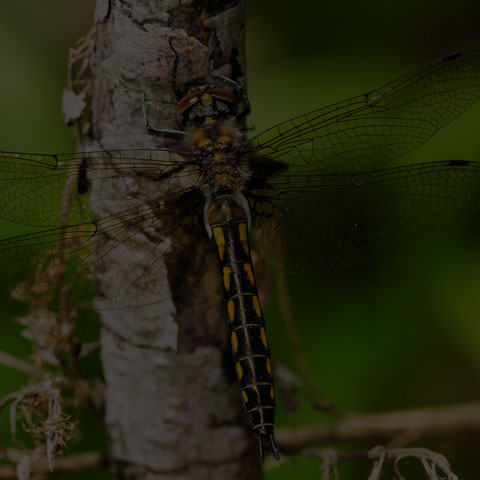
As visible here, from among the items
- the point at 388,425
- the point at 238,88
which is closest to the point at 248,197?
the point at 238,88

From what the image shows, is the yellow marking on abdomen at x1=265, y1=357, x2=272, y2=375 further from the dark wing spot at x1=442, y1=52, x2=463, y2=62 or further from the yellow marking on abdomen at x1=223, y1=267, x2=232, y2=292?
the dark wing spot at x1=442, y1=52, x2=463, y2=62

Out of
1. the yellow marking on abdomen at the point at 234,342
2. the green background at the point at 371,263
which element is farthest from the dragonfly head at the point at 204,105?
the green background at the point at 371,263

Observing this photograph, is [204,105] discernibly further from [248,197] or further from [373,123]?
[373,123]

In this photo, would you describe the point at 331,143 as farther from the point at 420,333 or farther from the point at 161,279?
the point at 420,333

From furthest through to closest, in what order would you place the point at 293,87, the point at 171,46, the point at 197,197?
the point at 293,87
the point at 197,197
the point at 171,46

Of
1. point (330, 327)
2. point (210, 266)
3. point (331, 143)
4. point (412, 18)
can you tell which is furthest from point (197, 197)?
point (412, 18)

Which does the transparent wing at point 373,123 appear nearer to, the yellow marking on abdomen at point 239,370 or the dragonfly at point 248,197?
the dragonfly at point 248,197
